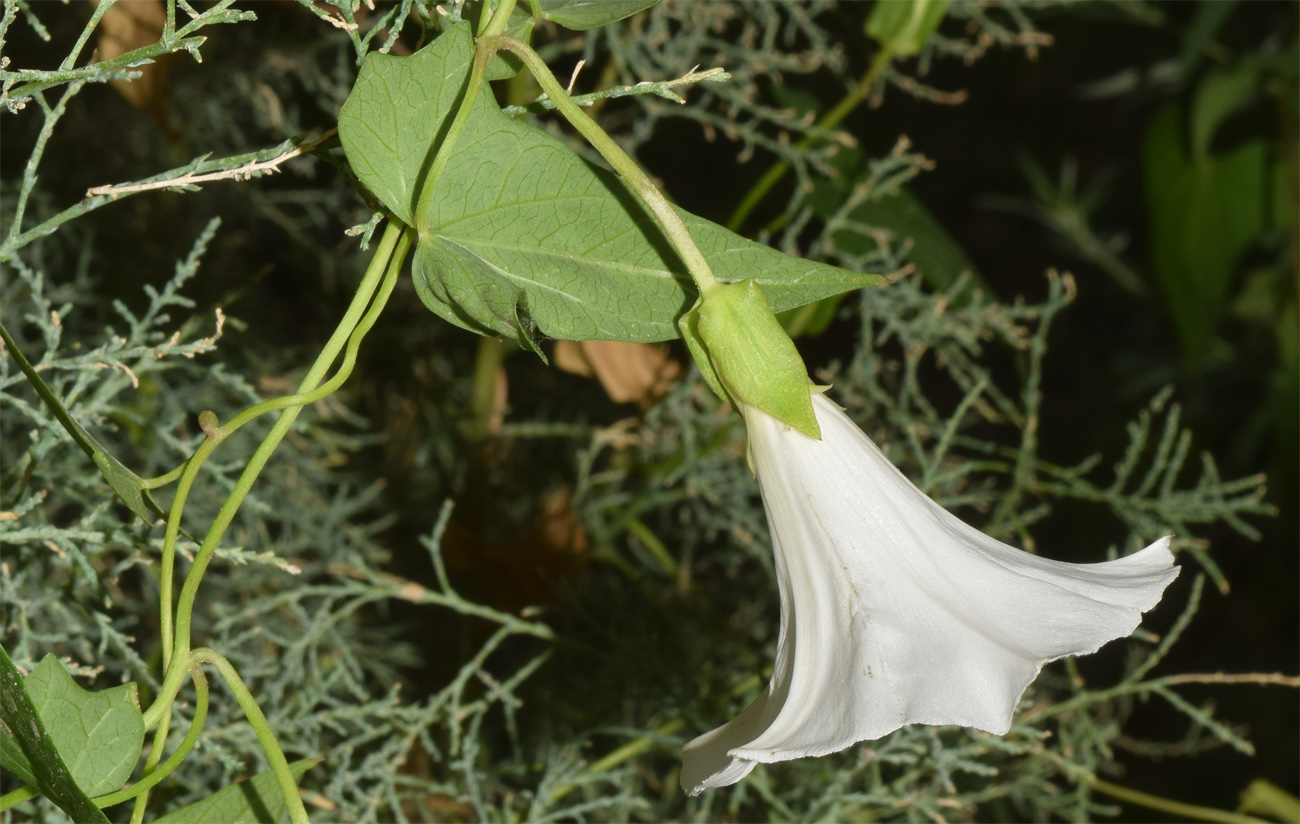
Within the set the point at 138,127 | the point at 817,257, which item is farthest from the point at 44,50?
the point at 817,257

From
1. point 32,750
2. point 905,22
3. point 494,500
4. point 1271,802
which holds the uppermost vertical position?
point 905,22

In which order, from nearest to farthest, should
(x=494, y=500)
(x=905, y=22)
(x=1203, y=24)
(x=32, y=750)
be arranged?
(x=32, y=750) < (x=905, y=22) < (x=494, y=500) < (x=1203, y=24)

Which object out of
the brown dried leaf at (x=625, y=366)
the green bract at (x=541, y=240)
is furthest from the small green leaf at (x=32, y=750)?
the brown dried leaf at (x=625, y=366)

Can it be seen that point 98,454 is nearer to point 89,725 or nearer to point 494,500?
point 89,725

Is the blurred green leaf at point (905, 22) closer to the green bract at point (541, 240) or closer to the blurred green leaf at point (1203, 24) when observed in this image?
the green bract at point (541, 240)

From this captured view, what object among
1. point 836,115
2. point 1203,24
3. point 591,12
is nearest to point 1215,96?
point 1203,24

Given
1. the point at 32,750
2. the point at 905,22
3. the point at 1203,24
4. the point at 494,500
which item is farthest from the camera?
the point at 1203,24

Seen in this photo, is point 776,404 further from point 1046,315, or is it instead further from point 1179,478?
point 1179,478
